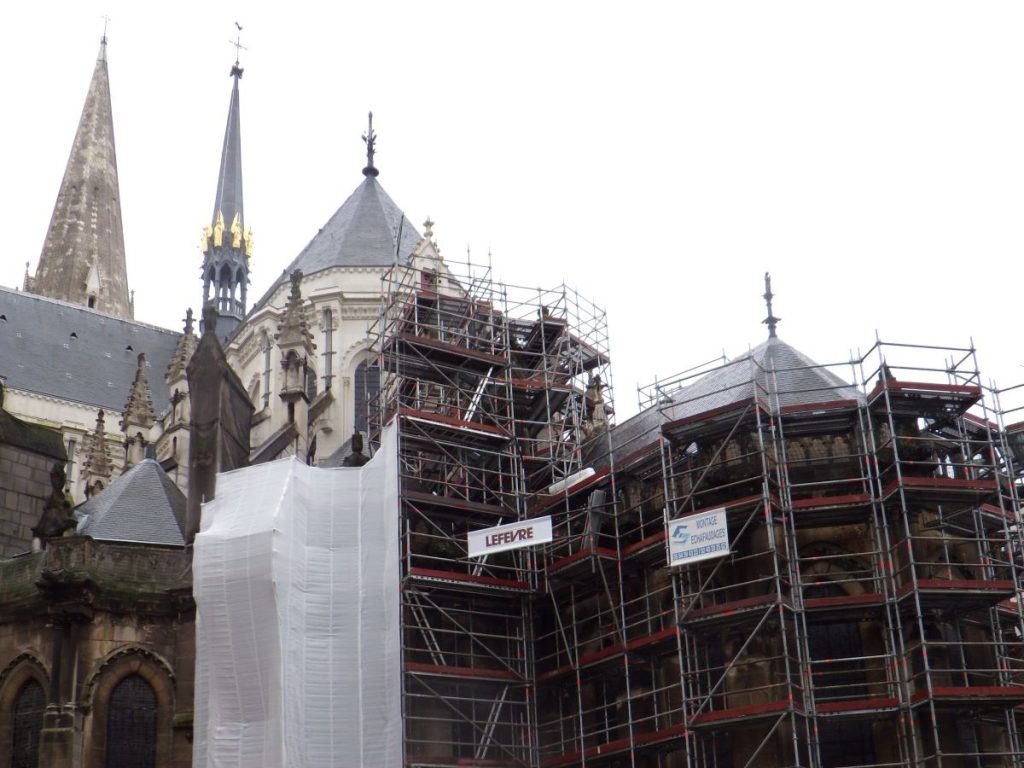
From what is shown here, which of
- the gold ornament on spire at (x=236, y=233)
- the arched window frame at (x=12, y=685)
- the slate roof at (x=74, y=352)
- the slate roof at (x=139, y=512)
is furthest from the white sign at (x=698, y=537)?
the gold ornament on spire at (x=236, y=233)

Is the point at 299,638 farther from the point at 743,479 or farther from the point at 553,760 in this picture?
the point at 743,479

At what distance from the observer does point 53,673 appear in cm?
2527

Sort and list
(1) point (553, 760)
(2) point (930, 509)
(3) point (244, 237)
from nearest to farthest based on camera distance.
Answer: (2) point (930, 509)
(1) point (553, 760)
(3) point (244, 237)

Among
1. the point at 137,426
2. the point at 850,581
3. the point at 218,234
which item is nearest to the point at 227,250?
the point at 218,234

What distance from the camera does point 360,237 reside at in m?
43.7

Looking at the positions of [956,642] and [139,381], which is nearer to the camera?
[956,642]

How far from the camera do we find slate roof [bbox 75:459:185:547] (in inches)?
1107

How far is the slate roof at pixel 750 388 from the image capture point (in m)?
24.3

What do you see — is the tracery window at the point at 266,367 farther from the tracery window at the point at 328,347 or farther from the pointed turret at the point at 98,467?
the pointed turret at the point at 98,467

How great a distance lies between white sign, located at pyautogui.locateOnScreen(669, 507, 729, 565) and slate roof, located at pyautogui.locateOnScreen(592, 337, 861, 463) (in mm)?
1984

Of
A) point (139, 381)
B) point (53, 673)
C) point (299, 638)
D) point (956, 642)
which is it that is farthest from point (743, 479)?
point (139, 381)

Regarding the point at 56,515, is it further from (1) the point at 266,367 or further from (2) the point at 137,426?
(2) the point at 137,426

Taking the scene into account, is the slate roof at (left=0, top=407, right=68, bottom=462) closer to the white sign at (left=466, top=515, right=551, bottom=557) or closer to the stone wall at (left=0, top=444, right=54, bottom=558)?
the stone wall at (left=0, top=444, right=54, bottom=558)

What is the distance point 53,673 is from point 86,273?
46338 millimetres
